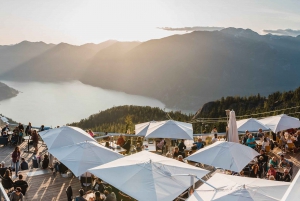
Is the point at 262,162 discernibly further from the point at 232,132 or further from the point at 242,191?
the point at 242,191

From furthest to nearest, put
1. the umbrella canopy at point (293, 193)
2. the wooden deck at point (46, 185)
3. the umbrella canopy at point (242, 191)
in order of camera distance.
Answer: the wooden deck at point (46, 185), the umbrella canopy at point (242, 191), the umbrella canopy at point (293, 193)

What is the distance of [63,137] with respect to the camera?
11523 mm

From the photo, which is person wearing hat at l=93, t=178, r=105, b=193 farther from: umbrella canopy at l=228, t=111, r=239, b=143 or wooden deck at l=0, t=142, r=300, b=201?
umbrella canopy at l=228, t=111, r=239, b=143

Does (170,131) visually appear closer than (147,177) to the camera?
No

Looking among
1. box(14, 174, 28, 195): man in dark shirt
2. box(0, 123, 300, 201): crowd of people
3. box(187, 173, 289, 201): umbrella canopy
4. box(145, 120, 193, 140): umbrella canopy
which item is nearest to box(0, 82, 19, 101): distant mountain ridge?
box(0, 123, 300, 201): crowd of people

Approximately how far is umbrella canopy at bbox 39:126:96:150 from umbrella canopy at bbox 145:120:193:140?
2.88 m

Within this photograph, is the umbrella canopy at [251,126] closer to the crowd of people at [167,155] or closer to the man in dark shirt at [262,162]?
the crowd of people at [167,155]

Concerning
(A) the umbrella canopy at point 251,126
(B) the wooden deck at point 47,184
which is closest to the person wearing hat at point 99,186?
(B) the wooden deck at point 47,184

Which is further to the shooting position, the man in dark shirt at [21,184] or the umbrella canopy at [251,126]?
the umbrella canopy at [251,126]

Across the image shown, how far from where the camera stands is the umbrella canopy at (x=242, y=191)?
6145 mm

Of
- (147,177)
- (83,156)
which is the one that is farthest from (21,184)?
(147,177)

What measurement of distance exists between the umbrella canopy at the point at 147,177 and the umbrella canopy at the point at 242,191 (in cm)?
70

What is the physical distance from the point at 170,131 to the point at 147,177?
231 inches

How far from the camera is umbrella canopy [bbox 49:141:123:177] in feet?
28.8
